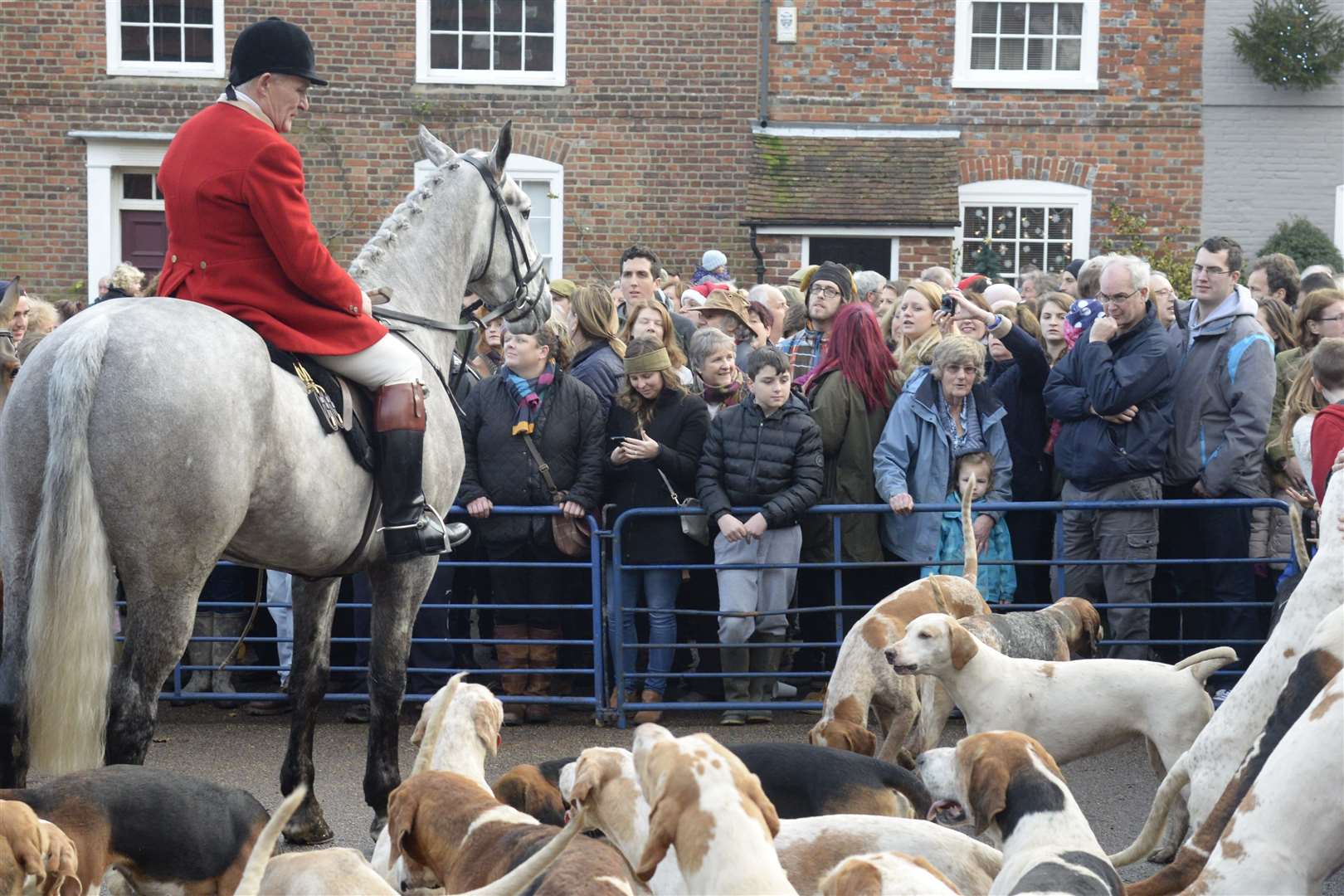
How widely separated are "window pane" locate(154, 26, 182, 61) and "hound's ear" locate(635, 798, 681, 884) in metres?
16.5

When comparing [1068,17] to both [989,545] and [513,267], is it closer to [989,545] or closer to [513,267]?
[989,545]

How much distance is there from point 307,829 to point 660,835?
323cm

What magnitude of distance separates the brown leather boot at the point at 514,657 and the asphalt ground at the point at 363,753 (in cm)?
24

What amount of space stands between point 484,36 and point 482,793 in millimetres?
14937

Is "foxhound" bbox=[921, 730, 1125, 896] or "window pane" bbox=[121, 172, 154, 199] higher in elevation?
"window pane" bbox=[121, 172, 154, 199]

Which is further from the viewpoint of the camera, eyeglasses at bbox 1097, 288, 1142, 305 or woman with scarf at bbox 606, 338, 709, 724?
woman with scarf at bbox 606, 338, 709, 724

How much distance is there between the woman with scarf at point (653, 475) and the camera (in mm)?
8156

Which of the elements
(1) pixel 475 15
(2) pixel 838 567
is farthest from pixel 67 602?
(1) pixel 475 15

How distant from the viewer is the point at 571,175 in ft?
59.0

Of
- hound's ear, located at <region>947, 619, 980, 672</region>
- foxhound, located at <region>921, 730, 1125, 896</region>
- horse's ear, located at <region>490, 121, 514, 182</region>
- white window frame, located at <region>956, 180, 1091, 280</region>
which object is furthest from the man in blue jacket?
white window frame, located at <region>956, 180, 1091, 280</region>

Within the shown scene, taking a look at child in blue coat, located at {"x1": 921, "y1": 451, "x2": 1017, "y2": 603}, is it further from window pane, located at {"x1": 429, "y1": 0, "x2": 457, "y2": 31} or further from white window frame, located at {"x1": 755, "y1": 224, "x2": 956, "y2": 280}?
window pane, located at {"x1": 429, "y1": 0, "x2": 457, "y2": 31}

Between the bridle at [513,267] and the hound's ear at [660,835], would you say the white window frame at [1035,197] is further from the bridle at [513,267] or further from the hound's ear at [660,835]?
the hound's ear at [660,835]

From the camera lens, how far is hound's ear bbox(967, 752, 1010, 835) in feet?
13.3

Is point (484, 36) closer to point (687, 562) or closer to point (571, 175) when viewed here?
point (571, 175)
